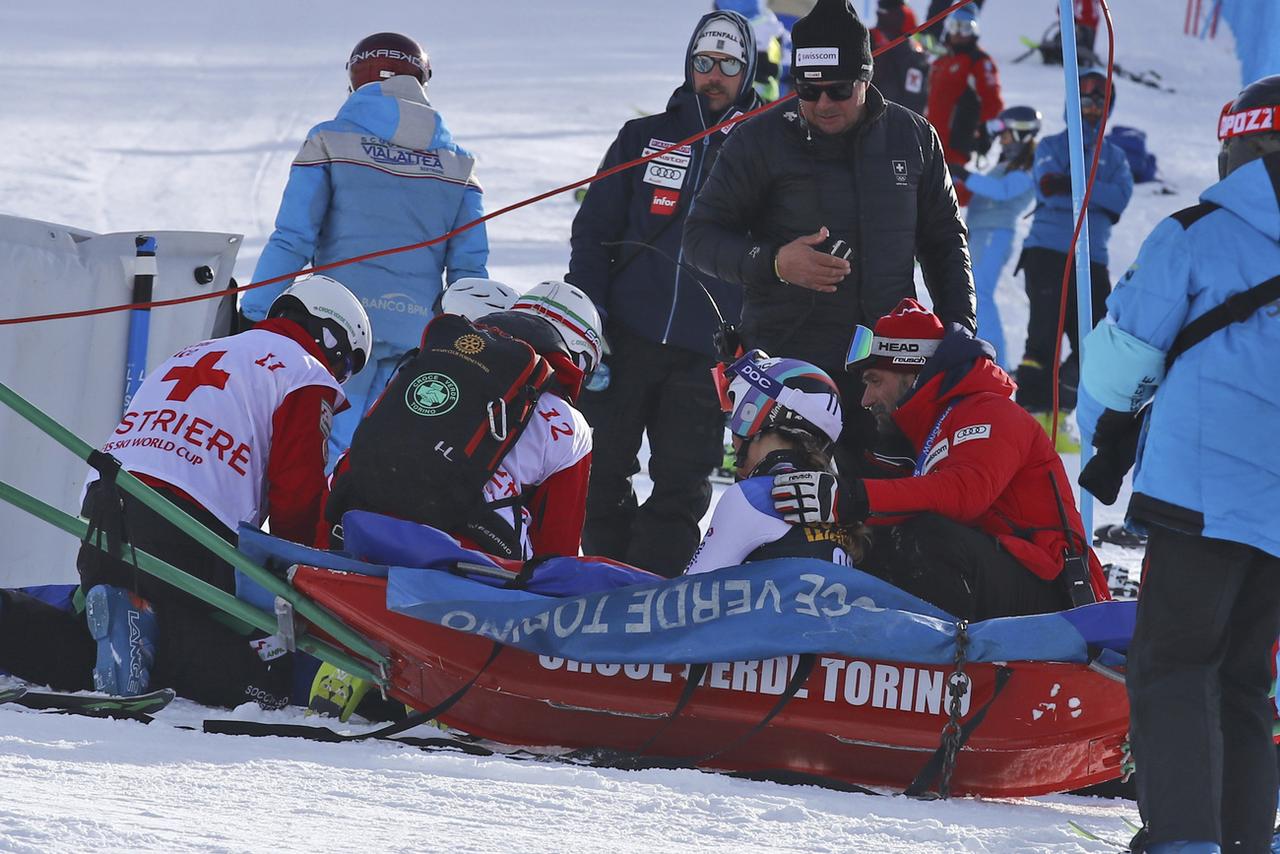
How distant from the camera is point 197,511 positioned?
4656mm

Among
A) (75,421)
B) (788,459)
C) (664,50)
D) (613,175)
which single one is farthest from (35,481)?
(664,50)

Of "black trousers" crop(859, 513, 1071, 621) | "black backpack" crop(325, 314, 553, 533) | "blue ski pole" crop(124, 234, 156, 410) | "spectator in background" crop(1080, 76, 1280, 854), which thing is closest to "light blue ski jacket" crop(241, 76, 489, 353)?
"blue ski pole" crop(124, 234, 156, 410)

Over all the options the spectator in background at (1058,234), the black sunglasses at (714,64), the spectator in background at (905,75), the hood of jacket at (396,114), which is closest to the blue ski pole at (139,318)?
the hood of jacket at (396,114)

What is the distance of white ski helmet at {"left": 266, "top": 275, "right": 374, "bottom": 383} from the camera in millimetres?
4992

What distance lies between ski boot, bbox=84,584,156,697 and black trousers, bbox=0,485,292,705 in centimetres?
5

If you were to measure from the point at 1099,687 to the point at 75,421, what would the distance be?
3233mm

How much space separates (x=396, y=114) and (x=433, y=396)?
6.83 ft

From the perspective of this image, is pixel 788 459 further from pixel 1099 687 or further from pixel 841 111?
pixel 841 111

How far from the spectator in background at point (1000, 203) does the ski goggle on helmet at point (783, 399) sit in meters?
5.87

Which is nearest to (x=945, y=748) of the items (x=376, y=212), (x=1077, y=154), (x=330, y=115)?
(x=1077, y=154)

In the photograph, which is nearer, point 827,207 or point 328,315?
point 328,315

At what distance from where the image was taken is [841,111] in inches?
203

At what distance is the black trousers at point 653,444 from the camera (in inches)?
233

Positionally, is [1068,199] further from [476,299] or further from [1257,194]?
[1257,194]
